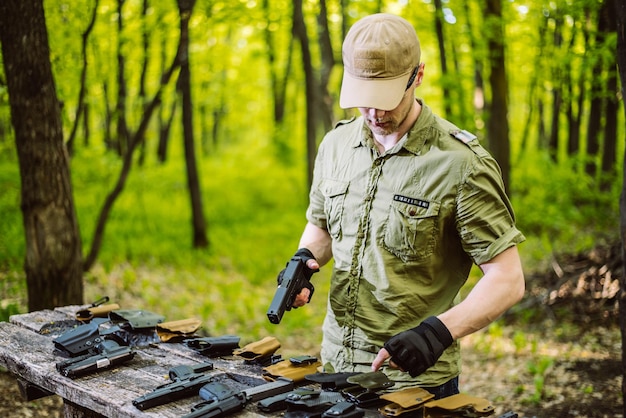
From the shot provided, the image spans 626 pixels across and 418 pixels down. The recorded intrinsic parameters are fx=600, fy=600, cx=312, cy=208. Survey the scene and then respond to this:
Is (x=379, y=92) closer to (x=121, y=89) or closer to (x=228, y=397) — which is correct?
(x=228, y=397)

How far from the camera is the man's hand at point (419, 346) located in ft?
7.83

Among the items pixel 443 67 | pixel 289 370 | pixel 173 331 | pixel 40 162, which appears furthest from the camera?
pixel 443 67

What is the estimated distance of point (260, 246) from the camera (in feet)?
41.1

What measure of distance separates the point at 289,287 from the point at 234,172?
1781cm

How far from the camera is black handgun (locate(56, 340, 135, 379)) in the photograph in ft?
9.40

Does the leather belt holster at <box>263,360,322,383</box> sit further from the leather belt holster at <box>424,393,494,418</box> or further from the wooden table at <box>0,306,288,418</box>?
the leather belt holster at <box>424,393,494,418</box>

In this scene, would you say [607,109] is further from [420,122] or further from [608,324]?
[420,122]

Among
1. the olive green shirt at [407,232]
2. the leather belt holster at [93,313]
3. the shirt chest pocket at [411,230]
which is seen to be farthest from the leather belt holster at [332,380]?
the leather belt holster at [93,313]

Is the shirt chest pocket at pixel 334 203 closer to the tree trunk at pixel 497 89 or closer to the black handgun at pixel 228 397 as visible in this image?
the black handgun at pixel 228 397

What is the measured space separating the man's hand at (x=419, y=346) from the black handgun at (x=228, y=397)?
549 millimetres

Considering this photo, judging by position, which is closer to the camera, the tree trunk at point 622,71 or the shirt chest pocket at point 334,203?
the shirt chest pocket at point 334,203

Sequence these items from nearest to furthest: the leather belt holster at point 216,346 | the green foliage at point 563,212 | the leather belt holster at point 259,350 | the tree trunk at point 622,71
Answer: the leather belt holster at point 259,350, the leather belt holster at point 216,346, the tree trunk at point 622,71, the green foliage at point 563,212

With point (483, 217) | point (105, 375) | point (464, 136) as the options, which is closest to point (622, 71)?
point (464, 136)

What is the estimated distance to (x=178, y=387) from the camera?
262 cm
